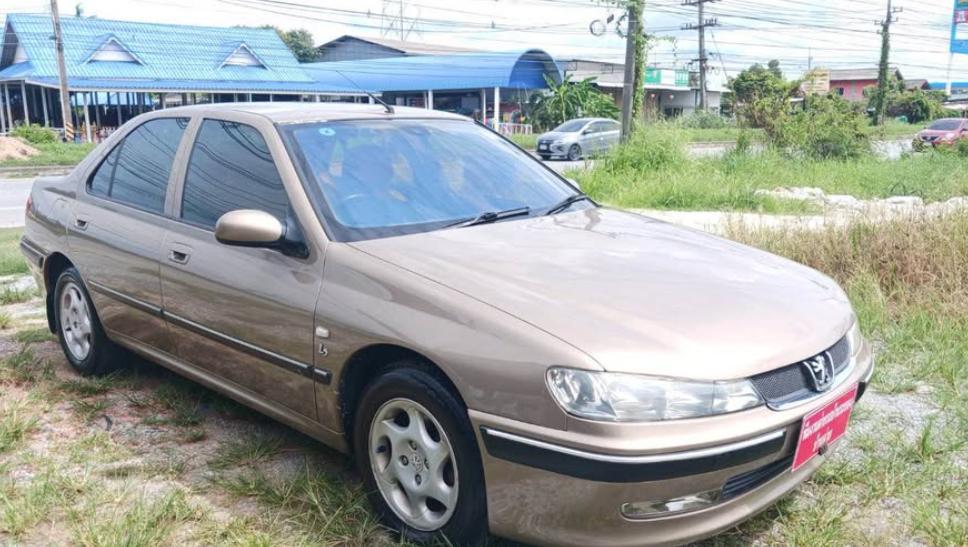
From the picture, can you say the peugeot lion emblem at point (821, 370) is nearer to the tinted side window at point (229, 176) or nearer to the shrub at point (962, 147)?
the tinted side window at point (229, 176)

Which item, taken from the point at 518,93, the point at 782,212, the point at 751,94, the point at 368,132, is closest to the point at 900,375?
the point at 368,132

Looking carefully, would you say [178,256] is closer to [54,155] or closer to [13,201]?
[13,201]

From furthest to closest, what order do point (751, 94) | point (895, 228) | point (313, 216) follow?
point (751, 94)
point (895, 228)
point (313, 216)

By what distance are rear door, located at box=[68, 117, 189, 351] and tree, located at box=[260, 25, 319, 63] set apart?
59.0 metres

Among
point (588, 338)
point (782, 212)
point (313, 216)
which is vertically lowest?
point (782, 212)

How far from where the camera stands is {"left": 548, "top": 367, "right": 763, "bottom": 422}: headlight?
238cm

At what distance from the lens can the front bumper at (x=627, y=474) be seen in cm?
236

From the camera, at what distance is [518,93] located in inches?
1725

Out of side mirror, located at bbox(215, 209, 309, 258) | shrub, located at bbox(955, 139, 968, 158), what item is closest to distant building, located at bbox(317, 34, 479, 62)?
shrub, located at bbox(955, 139, 968, 158)

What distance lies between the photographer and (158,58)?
1419 inches

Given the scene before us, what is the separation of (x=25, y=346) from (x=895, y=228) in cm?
607

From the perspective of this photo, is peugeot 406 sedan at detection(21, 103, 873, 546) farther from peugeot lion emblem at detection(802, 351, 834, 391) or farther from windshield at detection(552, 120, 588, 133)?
windshield at detection(552, 120, 588, 133)

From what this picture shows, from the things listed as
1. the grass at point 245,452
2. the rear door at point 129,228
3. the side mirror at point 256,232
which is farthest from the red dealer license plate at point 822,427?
the rear door at point 129,228

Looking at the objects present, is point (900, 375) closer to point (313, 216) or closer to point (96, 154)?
point (313, 216)
